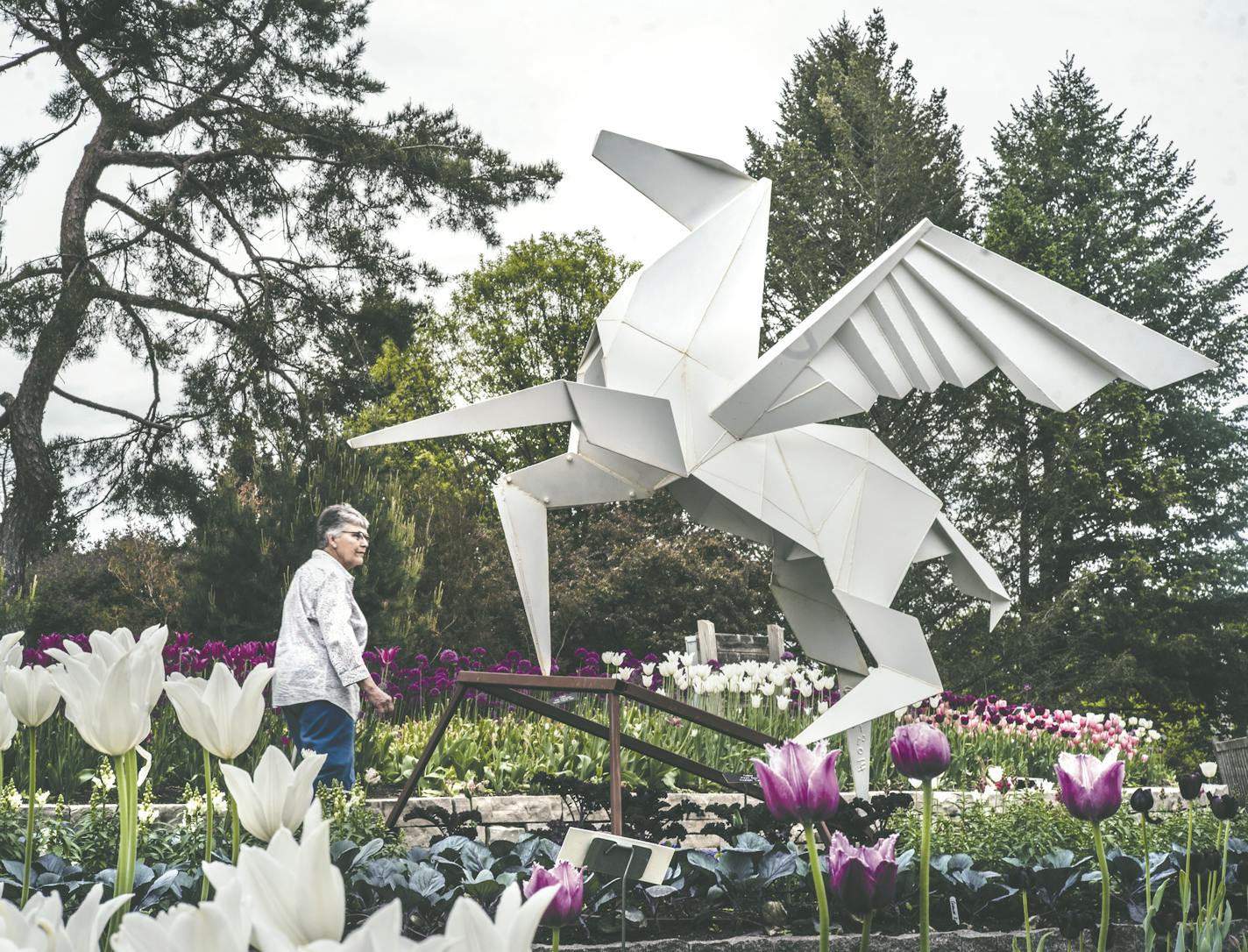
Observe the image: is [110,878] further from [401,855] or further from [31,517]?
[31,517]

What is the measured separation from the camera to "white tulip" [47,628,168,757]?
1137 millimetres

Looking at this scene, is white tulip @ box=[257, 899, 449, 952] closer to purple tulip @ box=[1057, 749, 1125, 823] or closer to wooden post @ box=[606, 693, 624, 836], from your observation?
purple tulip @ box=[1057, 749, 1125, 823]

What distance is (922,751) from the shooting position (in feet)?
5.02

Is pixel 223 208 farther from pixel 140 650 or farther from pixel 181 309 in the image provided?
pixel 140 650

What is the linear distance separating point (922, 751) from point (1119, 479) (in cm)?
1959

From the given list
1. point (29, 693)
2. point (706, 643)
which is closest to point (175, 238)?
point (706, 643)

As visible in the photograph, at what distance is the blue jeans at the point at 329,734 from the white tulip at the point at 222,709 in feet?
12.5

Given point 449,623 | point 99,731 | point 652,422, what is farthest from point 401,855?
point 449,623

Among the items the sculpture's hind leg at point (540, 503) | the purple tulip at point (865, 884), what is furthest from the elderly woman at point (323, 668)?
the purple tulip at point (865, 884)

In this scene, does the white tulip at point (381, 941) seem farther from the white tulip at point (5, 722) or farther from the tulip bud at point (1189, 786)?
the tulip bud at point (1189, 786)

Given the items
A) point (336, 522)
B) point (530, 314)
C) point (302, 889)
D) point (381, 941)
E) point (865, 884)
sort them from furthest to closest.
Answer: point (530, 314), point (336, 522), point (865, 884), point (302, 889), point (381, 941)

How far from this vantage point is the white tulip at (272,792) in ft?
3.61

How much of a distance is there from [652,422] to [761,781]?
136 inches

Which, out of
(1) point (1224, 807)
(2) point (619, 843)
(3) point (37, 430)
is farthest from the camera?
(3) point (37, 430)
